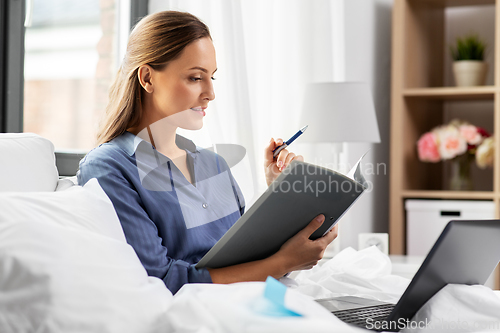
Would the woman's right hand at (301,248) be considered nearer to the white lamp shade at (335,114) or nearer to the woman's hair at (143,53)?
the woman's hair at (143,53)

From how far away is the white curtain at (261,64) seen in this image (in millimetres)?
1797

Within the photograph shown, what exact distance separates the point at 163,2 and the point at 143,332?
1.54 m

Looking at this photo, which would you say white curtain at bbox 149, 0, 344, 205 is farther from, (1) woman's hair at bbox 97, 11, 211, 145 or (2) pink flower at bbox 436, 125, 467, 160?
(2) pink flower at bbox 436, 125, 467, 160

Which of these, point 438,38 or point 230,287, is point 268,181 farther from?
point 438,38

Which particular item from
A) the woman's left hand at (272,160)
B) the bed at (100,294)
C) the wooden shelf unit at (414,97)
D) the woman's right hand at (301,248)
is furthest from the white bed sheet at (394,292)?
the wooden shelf unit at (414,97)

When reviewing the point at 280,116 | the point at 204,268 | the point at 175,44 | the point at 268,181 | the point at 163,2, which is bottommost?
the point at 204,268

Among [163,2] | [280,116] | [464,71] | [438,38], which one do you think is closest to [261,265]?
[280,116]

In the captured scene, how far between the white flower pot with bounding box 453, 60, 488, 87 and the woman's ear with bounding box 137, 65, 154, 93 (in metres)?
1.98

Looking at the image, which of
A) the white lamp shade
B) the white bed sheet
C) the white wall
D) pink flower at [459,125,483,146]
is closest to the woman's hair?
the white bed sheet

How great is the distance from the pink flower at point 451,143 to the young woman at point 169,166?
151 cm

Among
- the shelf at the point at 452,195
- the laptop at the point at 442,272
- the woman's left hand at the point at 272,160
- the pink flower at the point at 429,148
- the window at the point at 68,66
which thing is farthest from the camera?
the pink flower at the point at 429,148

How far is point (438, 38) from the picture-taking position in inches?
117

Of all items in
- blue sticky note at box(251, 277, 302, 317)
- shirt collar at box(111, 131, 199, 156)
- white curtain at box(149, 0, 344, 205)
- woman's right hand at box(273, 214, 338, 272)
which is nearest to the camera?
blue sticky note at box(251, 277, 302, 317)

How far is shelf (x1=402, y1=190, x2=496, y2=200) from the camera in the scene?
246 centimetres
